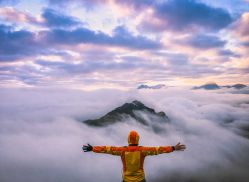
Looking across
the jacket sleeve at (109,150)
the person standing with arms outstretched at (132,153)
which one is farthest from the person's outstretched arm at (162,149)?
the jacket sleeve at (109,150)

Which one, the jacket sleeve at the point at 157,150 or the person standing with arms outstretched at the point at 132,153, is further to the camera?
the person standing with arms outstretched at the point at 132,153

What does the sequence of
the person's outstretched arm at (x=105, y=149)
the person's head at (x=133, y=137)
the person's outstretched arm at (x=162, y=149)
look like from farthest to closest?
the person's head at (x=133, y=137) → the person's outstretched arm at (x=105, y=149) → the person's outstretched arm at (x=162, y=149)

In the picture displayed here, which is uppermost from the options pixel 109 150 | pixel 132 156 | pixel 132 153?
pixel 109 150

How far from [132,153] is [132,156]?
0.15 m

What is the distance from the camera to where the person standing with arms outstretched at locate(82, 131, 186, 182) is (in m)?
12.8

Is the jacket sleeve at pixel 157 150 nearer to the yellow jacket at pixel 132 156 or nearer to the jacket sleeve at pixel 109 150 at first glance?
the yellow jacket at pixel 132 156

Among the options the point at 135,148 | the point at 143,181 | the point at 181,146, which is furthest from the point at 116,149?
the point at 181,146

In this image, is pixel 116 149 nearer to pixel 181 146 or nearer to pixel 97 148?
pixel 97 148

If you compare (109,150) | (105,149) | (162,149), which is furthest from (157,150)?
(105,149)

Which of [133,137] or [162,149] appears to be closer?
[162,149]

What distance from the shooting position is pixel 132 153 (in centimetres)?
1309

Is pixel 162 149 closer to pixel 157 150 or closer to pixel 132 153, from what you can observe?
pixel 157 150

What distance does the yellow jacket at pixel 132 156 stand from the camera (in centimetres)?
1291

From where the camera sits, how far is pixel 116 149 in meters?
13.0
